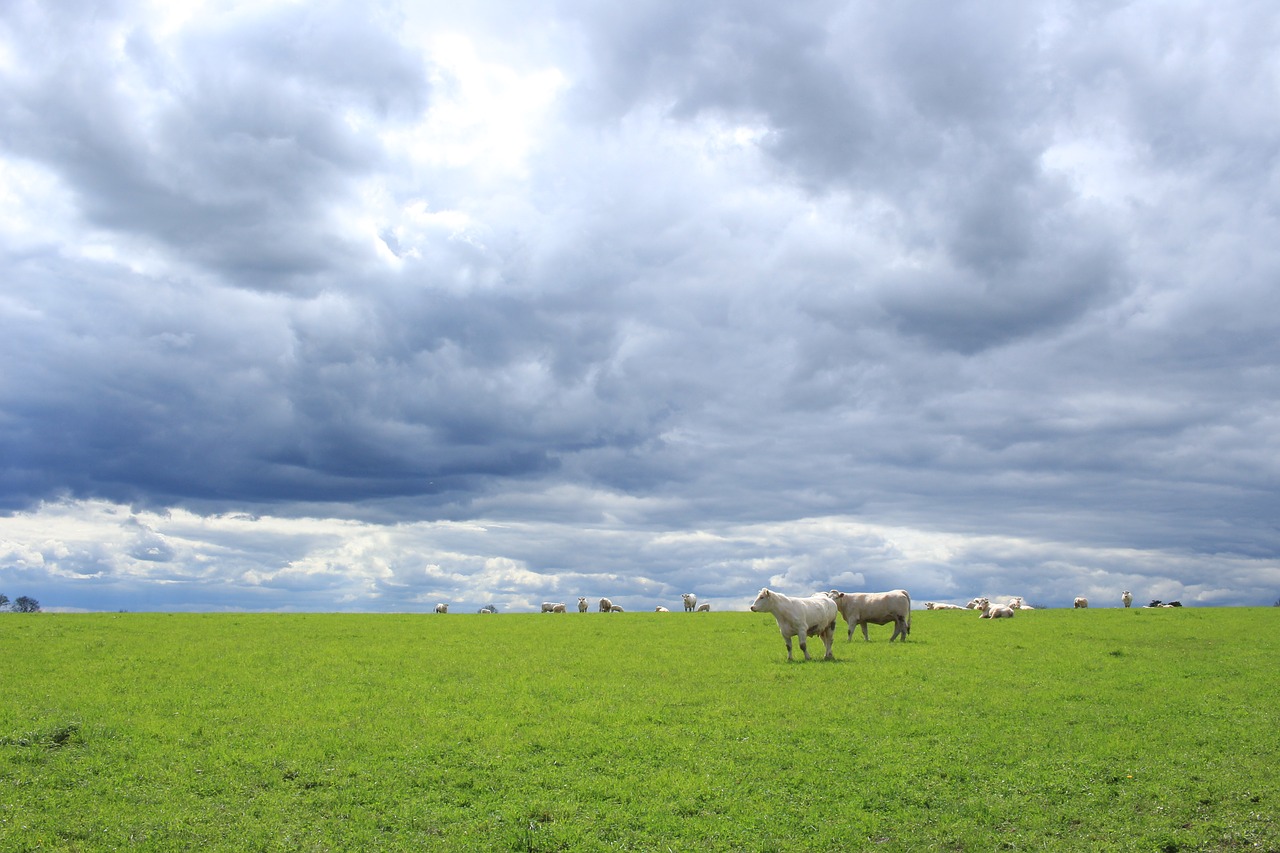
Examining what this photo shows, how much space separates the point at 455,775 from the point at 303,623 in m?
32.0

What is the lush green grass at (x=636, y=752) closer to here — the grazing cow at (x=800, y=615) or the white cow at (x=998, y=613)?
the grazing cow at (x=800, y=615)

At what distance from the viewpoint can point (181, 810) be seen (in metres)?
16.1

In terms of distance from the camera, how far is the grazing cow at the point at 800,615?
3212 cm

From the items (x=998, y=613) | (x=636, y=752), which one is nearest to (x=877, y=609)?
(x=998, y=613)

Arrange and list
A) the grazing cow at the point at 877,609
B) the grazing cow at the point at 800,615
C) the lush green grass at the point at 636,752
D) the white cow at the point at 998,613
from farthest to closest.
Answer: the white cow at the point at 998,613 < the grazing cow at the point at 877,609 < the grazing cow at the point at 800,615 < the lush green grass at the point at 636,752

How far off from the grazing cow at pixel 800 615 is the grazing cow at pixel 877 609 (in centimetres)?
748

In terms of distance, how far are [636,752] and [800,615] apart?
1428 centimetres

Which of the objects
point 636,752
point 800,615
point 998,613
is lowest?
point 636,752

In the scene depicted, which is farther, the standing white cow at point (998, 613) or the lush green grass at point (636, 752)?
the standing white cow at point (998, 613)

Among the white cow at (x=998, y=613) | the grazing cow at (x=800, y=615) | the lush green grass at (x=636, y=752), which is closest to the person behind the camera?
the lush green grass at (x=636, y=752)

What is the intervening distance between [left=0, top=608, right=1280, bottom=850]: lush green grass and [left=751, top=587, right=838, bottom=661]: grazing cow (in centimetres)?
114

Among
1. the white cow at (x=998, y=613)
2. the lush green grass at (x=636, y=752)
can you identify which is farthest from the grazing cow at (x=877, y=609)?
the white cow at (x=998, y=613)

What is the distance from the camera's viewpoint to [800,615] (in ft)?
106

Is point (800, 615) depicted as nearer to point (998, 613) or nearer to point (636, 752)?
point (636, 752)
